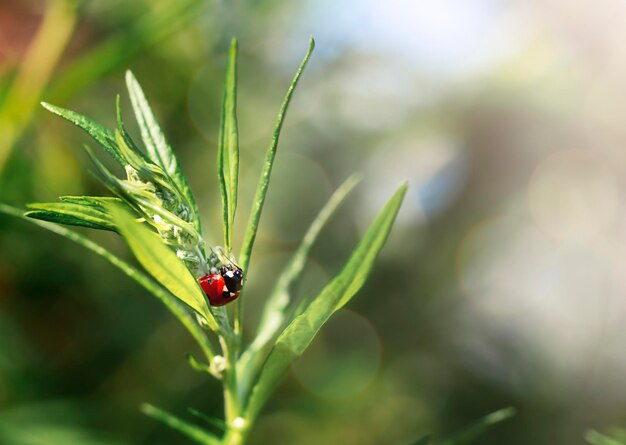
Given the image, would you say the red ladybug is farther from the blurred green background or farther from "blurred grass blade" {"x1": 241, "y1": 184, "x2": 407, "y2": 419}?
the blurred green background

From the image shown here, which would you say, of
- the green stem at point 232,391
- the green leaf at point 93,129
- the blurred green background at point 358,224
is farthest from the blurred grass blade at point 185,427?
the blurred green background at point 358,224

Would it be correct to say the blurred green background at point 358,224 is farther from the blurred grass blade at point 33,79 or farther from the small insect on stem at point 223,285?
the small insect on stem at point 223,285

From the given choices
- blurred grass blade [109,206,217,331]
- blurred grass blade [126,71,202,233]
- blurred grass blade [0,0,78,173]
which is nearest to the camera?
blurred grass blade [109,206,217,331]

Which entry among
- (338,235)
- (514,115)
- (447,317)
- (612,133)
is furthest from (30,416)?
(612,133)

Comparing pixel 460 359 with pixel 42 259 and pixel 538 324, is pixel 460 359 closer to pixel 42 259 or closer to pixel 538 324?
pixel 538 324

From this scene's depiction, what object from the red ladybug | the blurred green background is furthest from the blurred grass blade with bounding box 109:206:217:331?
the blurred green background
